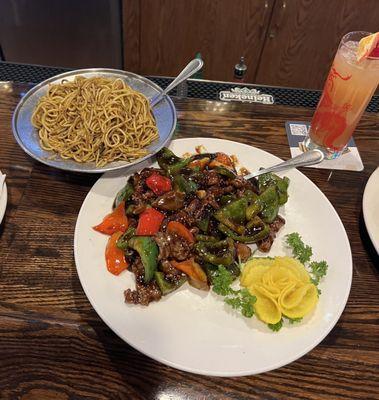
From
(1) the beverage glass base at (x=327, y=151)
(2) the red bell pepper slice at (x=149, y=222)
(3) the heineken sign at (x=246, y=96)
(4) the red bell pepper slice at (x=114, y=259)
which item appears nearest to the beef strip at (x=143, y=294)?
(4) the red bell pepper slice at (x=114, y=259)

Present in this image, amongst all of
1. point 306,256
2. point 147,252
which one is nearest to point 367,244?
point 306,256

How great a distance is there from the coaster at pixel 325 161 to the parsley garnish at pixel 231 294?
98 centimetres

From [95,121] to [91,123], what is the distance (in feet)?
0.08

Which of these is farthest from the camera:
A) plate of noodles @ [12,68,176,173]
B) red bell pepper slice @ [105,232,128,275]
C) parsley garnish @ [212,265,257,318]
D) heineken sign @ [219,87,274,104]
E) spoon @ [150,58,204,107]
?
heineken sign @ [219,87,274,104]

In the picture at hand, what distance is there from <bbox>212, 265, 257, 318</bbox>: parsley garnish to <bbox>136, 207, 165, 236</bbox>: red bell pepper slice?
1.08 feet

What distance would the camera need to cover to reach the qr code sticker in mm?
2309

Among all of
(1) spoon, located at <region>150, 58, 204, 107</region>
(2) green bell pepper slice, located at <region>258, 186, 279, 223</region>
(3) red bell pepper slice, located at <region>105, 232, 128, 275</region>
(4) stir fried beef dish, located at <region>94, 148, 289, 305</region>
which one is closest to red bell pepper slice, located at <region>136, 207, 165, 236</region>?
(4) stir fried beef dish, located at <region>94, 148, 289, 305</region>

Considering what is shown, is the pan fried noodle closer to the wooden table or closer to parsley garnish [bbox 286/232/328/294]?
the wooden table

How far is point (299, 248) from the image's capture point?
159 cm

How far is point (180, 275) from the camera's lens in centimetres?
148

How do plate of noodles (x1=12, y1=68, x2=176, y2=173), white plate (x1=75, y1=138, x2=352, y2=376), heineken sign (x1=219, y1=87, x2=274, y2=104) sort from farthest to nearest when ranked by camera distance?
heineken sign (x1=219, y1=87, x2=274, y2=104)
plate of noodles (x1=12, y1=68, x2=176, y2=173)
white plate (x1=75, y1=138, x2=352, y2=376)

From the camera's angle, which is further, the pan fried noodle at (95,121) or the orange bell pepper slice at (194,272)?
the pan fried noodle at (95,121)

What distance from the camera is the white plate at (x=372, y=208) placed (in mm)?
1653

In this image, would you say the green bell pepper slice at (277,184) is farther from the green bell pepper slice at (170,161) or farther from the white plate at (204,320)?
the green bell pepper slice at (170,161)
